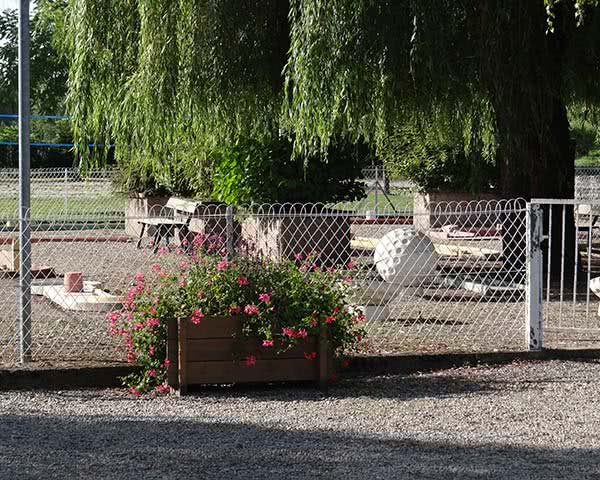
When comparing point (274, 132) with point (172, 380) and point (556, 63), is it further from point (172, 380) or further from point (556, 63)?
point (172, 380)

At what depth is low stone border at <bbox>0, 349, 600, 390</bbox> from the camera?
8.38 metres

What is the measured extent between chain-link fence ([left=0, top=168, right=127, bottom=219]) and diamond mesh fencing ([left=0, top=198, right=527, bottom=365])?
686 centimetres

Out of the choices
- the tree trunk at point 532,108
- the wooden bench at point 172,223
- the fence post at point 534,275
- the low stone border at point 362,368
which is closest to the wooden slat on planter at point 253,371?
the low stone border at point 362,368

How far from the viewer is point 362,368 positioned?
29.2 ft

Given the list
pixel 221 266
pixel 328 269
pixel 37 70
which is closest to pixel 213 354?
pixel 221 266

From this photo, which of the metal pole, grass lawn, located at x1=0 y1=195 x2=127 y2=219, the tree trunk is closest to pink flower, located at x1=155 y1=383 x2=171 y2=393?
the metal pole

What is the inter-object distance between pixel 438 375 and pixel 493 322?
2813 mm

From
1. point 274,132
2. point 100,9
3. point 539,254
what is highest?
point 100,9

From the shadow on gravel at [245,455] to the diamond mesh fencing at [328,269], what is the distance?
6.42 feet

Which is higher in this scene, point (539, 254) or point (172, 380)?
point (539, 254)

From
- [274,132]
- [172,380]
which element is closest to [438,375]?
[172,380]

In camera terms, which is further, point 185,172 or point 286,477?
point 185,172

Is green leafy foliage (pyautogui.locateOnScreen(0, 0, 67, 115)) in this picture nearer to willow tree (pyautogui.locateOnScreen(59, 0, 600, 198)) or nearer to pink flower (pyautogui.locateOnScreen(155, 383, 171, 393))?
willow tree (pyautogui.locateOnScreen(59, 0, 600, 198))

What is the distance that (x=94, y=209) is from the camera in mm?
29219
